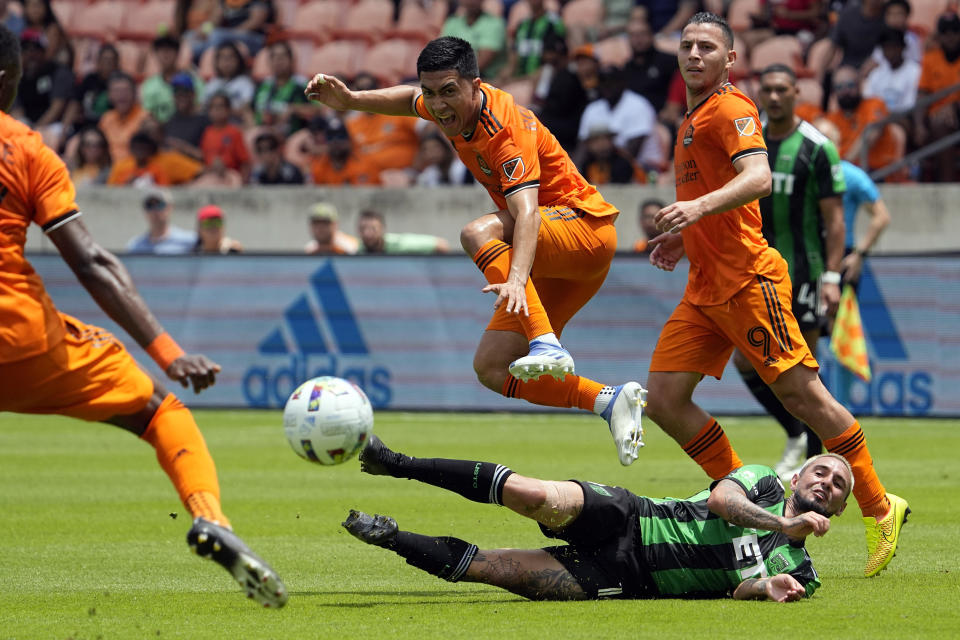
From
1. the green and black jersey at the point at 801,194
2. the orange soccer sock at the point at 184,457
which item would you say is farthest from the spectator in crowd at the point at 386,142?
the orange soccer sock at the point at 184,457

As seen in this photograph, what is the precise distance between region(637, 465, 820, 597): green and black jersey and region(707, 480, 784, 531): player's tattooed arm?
8.0 inches

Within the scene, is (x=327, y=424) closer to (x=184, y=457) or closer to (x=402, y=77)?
(x=184, y=457)

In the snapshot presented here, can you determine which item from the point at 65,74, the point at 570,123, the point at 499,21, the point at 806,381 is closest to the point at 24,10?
the point at 65,74

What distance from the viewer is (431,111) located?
7824 millimetres

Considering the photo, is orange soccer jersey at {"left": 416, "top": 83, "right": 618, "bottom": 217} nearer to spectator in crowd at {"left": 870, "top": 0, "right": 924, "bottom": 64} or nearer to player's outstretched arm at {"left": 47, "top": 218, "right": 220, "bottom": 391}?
player's outstretched arm at {"left": 47, "top": 218, "right": 220, "bottom": 391}

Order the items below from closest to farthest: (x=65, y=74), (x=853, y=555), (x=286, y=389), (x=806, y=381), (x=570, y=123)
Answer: (x=806, y=381) < (x=853, y=555) < (x=286, y=389) < (x=570, y=123) < (x=65, y=74)

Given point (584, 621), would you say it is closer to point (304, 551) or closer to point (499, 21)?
point (304, 551)

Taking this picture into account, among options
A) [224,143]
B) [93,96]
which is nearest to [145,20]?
[93,96]

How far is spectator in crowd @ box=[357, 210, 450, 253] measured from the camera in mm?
17562

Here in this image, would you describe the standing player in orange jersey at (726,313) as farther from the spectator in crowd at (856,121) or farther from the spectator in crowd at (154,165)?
the spectator in crowd at (154,165)

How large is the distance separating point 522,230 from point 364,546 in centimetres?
241

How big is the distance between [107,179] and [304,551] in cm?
1523

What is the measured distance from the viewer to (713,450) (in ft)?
25.8

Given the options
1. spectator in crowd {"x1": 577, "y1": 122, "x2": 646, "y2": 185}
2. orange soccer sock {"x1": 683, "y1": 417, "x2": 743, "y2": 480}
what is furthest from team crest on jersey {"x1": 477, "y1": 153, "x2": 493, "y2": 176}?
spectator in crowd {"x1": 577, "y1": 122, "x2": 646, "y2": 185}
